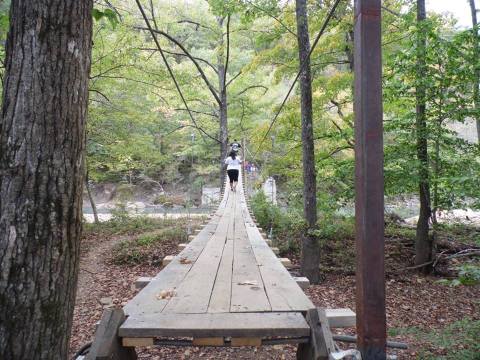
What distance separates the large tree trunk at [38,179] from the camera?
1.24m

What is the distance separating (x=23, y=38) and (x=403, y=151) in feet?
20.1

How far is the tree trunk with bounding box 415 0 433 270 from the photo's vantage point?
16.9 feet

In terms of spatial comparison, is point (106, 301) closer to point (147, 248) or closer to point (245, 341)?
point (147, 248)

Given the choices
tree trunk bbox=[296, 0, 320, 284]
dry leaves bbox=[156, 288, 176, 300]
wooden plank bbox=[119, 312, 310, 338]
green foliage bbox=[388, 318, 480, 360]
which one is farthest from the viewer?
tree trunk bbox=[296, 0, 320, 284]

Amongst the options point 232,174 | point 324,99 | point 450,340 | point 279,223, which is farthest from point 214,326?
point 232,174

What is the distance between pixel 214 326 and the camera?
154 centimetres

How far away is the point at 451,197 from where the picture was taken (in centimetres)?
563

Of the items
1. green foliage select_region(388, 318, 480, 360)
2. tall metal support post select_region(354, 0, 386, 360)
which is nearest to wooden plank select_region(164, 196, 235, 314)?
tall metal support post select_region(354, 0, 386, 360)

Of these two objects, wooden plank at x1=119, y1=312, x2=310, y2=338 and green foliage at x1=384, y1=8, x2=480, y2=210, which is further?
green foliage at x1=384, y1=8, x2=480, y2=210

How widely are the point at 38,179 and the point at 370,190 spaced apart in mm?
1306

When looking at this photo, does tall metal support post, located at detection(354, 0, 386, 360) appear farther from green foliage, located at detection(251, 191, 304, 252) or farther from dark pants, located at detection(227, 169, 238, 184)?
dark pants, located at detection(227, 169, 238, 184)

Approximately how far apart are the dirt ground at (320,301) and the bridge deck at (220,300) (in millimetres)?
1221

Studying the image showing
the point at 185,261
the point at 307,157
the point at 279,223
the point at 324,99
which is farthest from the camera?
the point at 279,223

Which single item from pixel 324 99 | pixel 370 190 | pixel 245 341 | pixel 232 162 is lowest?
pixel 245 341
